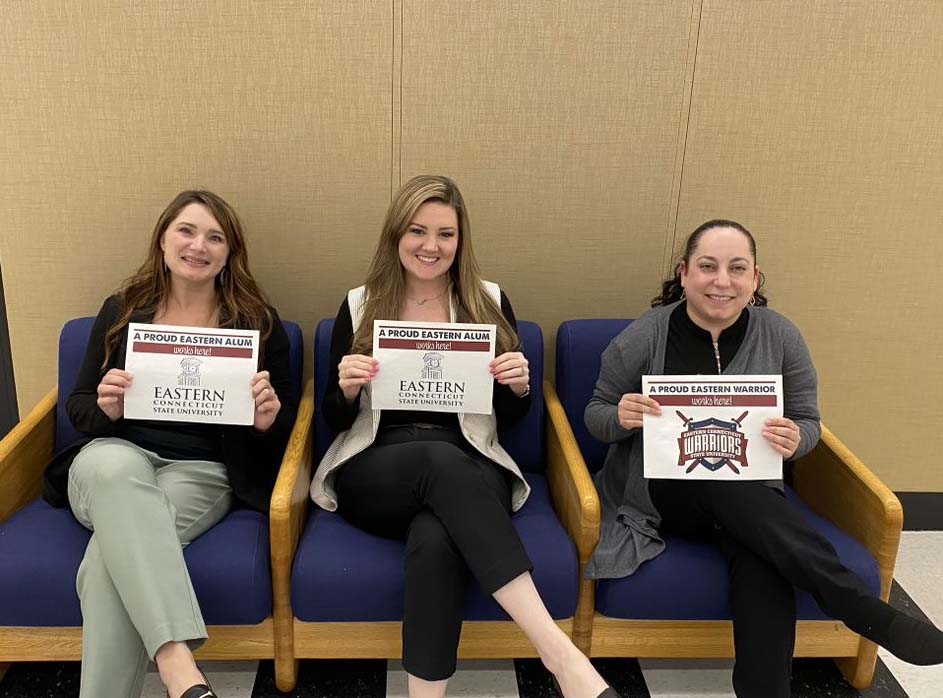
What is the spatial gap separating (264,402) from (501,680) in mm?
1020

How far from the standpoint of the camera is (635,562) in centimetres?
190

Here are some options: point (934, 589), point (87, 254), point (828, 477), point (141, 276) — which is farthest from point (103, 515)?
point (934, 589)

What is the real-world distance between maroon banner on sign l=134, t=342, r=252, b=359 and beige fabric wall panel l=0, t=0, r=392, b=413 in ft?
2.03

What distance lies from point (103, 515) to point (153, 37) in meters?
1.46

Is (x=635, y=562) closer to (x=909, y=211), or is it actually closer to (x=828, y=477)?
(x=828, y=477)

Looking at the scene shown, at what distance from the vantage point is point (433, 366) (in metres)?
2.01

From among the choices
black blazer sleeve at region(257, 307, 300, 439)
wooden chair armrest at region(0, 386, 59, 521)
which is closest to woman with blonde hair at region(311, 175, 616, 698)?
black blazer sleeve at region(257, 307, 300, 439)

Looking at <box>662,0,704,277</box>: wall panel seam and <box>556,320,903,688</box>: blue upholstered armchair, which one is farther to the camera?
<box>662,0,704,277</box>: wall panel seam

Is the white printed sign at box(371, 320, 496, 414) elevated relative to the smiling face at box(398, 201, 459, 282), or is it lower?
lower

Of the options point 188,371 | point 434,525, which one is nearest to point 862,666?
point 434,525

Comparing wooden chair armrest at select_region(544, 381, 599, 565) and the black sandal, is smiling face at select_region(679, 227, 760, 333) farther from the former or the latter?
the black sandal

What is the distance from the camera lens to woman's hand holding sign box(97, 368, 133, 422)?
1931 millimetres

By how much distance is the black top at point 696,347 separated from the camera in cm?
208

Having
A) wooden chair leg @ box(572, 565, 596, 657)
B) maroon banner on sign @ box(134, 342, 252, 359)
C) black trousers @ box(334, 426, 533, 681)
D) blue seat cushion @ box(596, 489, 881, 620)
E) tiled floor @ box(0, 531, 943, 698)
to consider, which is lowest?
tiled floor @ box(0, 531, 943, 698)
